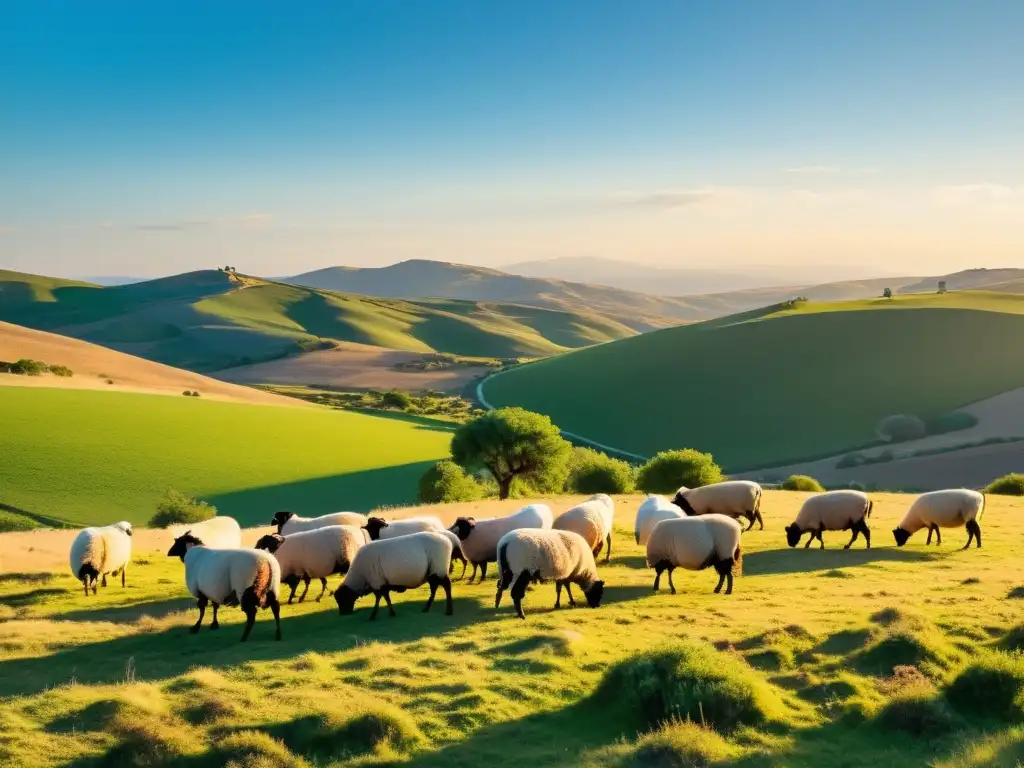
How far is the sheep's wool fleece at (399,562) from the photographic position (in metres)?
16.9

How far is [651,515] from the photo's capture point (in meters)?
23.2

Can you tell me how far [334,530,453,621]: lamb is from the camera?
16953 mm

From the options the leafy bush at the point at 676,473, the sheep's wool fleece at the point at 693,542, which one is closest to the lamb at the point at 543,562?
the sheep's wool fleece at the point at 693,542

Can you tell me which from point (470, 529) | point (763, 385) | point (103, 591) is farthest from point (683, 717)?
point (763, 385)

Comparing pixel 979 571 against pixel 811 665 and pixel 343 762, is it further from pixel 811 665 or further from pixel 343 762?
pixel 343 762

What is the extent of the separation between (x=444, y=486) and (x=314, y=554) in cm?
2729

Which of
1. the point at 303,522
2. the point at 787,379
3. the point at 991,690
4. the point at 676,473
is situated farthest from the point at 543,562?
the point at 787,379

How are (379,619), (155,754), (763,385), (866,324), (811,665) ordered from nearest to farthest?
(155,754)
(811,665)
(379,619)
(763,385)
(866,324)

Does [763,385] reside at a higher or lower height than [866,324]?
lower

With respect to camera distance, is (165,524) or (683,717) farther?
(165,524)

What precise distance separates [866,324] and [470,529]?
105367mm

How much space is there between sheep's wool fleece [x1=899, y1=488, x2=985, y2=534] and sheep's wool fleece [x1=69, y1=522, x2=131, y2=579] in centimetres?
2223

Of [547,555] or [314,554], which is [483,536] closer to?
[547,555]

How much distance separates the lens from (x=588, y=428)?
3851 inches
